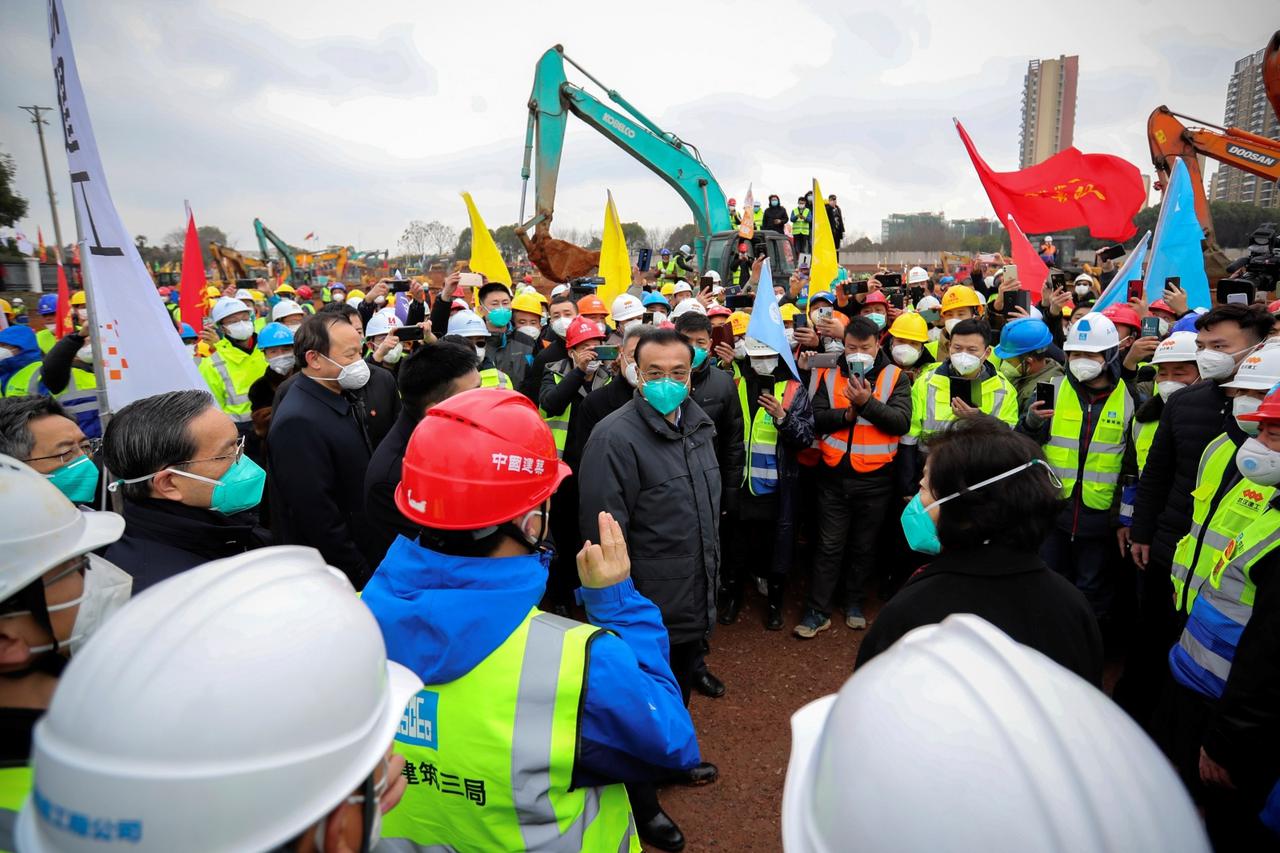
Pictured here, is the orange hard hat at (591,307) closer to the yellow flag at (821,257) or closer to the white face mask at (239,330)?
the yellow flag at (821,257)

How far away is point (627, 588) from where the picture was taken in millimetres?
1882

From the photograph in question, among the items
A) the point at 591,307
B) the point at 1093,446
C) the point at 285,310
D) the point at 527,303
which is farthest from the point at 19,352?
the point at 1093,446

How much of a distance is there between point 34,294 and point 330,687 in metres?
30.6

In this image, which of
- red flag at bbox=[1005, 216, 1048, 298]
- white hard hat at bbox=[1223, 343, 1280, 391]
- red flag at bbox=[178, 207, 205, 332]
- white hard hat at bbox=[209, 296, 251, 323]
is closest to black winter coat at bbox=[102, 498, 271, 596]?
white hard hat at bbox=[209, 296, 251, 323]

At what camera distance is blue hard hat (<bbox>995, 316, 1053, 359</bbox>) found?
15.9ft

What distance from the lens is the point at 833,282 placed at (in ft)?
27.0

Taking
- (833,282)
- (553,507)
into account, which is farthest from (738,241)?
(553,507)

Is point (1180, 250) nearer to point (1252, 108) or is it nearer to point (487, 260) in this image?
point (487, 260)

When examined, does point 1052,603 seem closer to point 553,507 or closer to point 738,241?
point 553,507

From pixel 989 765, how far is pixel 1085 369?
13.7 ft

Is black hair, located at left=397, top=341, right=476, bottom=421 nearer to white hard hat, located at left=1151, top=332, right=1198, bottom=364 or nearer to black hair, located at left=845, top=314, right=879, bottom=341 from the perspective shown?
black hair, located at left=845, top=314, right=879, bottom=341

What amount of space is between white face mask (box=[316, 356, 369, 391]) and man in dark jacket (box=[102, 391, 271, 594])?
1.08 meters

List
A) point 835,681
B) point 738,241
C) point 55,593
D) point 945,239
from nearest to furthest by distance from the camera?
point 55,593 < point 835,681 < point 738,241 < point 945,239

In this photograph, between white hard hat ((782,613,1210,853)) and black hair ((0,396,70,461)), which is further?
black hair ((0,396,70,461))
